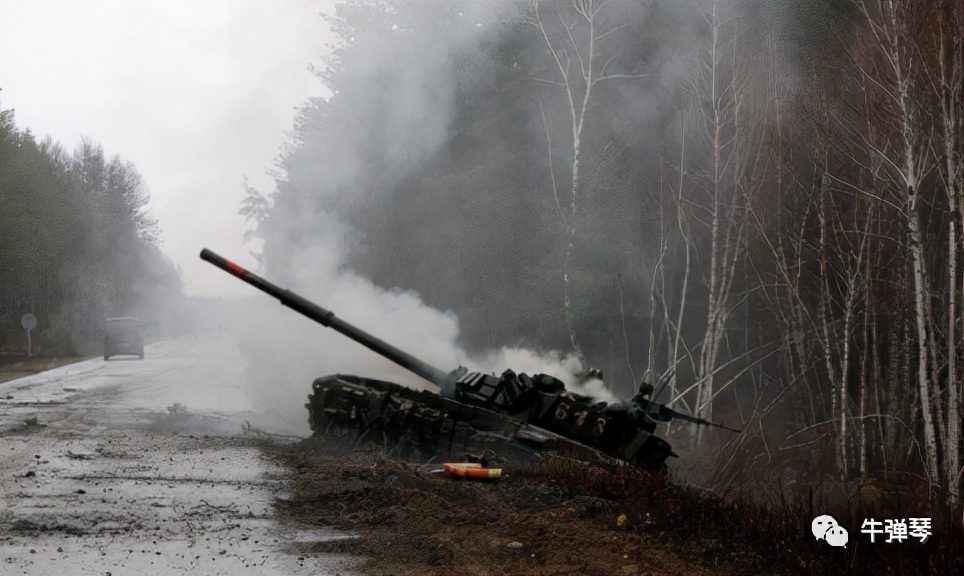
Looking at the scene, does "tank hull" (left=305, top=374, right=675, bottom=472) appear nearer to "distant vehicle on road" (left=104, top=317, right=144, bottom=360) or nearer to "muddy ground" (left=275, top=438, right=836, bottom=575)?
"muddy ground" (left=275, top=438, right=836, bottom=575)

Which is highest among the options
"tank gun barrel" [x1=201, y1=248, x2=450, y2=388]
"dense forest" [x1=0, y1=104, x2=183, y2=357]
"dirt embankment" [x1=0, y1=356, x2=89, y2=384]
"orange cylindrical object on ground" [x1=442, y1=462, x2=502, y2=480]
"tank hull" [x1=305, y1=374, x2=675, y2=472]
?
"dense forest" [x1=0, y1=104, x2=183, y2=357]

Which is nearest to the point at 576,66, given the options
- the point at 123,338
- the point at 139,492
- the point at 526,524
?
→ the point at 526,524

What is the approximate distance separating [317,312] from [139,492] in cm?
371

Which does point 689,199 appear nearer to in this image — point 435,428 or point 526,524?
point 435,428

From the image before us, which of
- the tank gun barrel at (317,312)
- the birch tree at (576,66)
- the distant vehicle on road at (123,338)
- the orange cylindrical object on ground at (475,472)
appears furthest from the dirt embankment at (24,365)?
the orange cylindrical object on ground at (475,472)

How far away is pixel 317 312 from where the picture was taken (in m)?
12.2

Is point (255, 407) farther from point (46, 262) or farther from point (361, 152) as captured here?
point (46, 262)

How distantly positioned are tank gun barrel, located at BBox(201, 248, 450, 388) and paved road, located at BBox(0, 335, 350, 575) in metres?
2.13

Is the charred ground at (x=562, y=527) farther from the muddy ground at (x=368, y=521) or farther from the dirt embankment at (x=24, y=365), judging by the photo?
the dirt embankment at (x=24, y=365)

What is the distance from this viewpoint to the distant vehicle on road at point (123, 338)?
3472 centimetres

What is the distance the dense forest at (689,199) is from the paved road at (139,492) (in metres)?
5.80

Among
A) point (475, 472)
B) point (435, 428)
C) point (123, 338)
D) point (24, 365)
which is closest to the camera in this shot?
point (475, 472)

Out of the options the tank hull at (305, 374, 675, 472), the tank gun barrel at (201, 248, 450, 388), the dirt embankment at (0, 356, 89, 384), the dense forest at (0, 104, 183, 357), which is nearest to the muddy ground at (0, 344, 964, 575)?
the tank hull at (305, 374, 675, 472)

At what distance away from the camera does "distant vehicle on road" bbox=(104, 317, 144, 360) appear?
3472cm
